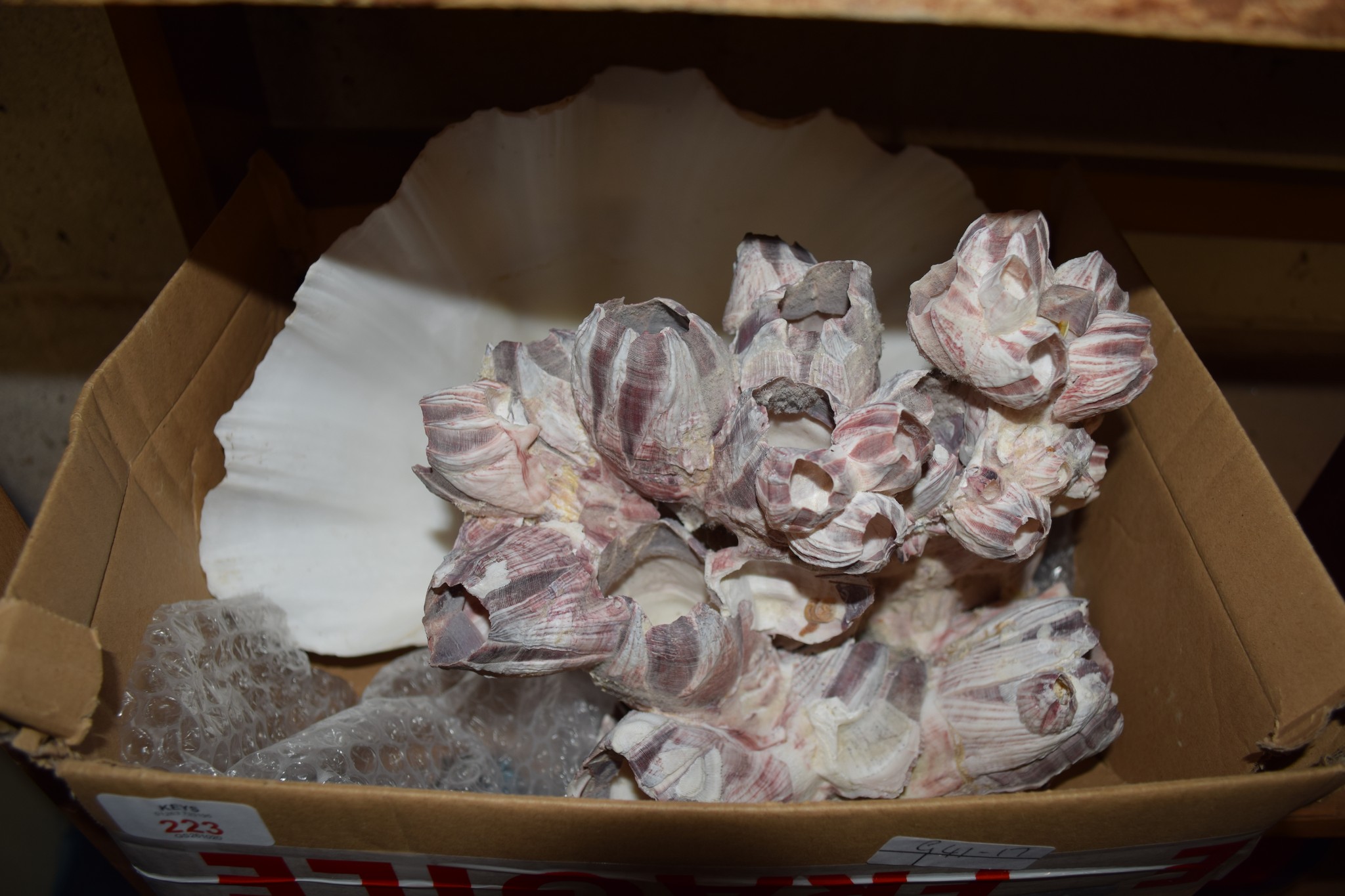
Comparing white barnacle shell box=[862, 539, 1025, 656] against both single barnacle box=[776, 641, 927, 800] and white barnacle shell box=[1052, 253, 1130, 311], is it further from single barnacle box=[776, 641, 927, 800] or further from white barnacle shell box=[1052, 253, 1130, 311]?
white barnacle shell box=[1052, 253, 1130, 311]

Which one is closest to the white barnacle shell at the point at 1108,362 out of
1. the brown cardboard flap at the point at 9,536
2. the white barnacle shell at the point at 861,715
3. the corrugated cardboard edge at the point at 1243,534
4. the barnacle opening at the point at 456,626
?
the corrugated cardboard edge at the point at 1243,534

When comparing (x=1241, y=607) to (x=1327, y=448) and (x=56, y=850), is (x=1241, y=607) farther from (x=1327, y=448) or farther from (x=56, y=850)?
(x=56, y=850)

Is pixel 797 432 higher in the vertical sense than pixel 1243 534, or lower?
higher

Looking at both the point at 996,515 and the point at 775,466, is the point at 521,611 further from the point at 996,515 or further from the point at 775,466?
the point at 996,515

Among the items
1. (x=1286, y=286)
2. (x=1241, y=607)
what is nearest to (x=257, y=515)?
(x=1241, y=607)

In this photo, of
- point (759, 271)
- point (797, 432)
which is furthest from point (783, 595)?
point (759, 271)
